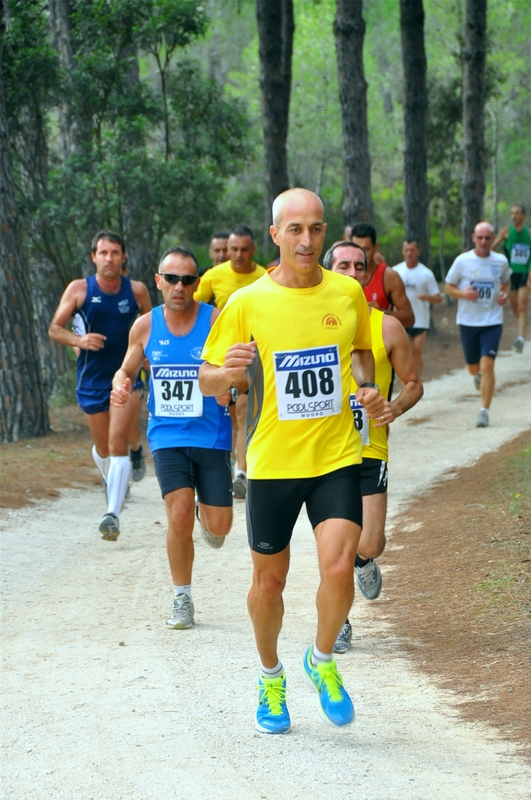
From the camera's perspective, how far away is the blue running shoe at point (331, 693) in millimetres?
4738

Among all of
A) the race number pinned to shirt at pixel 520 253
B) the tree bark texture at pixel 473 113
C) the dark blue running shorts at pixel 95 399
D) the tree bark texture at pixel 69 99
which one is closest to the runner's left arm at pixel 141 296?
the dark blue running shorts at pixel 95 399

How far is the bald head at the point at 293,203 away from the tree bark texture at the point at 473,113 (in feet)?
71.1

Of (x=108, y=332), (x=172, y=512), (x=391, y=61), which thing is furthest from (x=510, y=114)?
(x=172, y=512)

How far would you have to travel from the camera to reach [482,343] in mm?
14094

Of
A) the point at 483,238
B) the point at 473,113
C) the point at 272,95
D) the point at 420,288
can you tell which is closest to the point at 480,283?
the point at 483,238

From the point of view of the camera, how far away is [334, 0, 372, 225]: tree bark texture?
61.4ft

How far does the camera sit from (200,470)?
705 centimetres

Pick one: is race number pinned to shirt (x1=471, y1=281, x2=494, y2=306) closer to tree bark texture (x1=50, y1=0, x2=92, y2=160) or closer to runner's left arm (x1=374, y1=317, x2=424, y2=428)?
tree bark texture (x1=50, y1=0, x2=92, y2=160)

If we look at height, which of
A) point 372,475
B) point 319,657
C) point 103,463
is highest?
point 372,475

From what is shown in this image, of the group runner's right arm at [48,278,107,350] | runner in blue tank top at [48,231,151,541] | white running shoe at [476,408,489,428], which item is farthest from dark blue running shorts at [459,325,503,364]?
runner's right arm at [48,278,107,350]

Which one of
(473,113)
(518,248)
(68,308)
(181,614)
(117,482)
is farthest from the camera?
(473,113)

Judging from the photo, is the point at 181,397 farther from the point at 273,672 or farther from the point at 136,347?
the point at 273,672

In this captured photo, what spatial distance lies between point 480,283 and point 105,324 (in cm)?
606

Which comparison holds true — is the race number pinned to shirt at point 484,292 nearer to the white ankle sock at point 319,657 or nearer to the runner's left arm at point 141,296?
the runner's left arm at point 141,296
